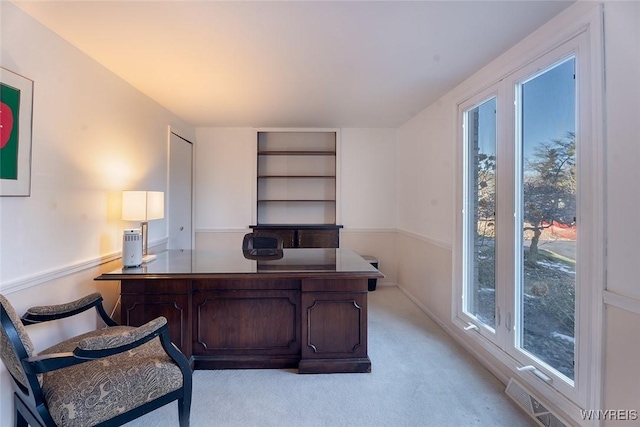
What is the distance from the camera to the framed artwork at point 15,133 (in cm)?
160

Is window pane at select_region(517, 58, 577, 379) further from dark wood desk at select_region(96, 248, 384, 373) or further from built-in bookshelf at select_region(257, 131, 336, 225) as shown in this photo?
built-in bookshelf at select_region(257, 131, 336, 225)

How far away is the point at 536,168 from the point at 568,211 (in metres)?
0.39

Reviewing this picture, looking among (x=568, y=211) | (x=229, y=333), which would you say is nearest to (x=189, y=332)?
(x=229, y=333)

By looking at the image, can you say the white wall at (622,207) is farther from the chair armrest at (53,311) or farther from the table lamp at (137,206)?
the table lamp at (137,206)

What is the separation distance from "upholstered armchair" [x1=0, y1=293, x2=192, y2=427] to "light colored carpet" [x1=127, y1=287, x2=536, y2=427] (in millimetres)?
435

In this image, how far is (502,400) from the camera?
6.47ft

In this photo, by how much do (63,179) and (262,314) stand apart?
68.4 inches

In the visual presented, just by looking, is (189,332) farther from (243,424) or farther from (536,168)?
(536,168)

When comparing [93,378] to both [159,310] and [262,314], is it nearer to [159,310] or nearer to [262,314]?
[159,310]

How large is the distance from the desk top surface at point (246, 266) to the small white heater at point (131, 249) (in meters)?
0.06

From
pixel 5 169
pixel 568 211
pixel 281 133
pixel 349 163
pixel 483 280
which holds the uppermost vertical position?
pixel 281 133

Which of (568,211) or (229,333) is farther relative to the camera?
(229,333)

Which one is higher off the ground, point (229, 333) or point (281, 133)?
point (281, 133)

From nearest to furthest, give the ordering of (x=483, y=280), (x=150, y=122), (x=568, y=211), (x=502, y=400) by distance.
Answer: (x=568, y=211) → (x=502, y=400) → (x=483, y=280) → (x=150, y=122)
